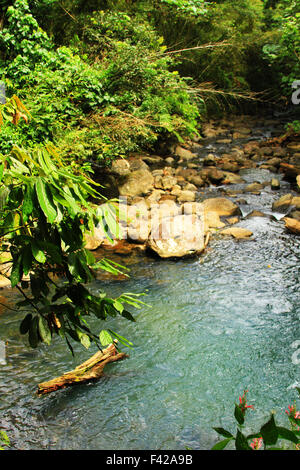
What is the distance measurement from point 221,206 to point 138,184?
8.30ft

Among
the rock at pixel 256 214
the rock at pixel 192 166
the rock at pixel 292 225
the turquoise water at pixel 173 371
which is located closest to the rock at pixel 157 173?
the rock at pixel 192 166

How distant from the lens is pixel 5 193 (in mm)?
1574

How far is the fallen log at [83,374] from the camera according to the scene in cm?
397

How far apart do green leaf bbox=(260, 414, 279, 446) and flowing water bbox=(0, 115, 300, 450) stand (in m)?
2.53

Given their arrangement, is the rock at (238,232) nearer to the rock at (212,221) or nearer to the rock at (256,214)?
the rock at (212,221)

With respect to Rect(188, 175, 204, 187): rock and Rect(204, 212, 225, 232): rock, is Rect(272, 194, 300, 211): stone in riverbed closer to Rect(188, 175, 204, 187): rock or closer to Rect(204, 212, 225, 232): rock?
A: Rect(204, 212, 225, 232): rock

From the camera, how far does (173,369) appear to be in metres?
4.36

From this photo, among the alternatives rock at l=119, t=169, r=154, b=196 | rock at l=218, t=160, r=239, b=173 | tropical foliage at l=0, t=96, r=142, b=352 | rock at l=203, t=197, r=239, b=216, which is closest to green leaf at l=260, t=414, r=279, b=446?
tropical foliage at l=0, t=96, r=142, b=352

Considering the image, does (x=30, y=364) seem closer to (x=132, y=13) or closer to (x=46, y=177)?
(x=46, y=177)

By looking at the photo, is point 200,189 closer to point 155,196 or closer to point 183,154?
point 155,196

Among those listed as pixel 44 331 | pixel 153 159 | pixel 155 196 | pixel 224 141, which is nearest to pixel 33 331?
pixel 44 331

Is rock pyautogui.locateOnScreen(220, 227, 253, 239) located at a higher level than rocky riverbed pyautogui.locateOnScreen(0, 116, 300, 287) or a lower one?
lower

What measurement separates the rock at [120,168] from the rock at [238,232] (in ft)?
12.5

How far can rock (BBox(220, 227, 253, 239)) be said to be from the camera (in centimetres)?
810
